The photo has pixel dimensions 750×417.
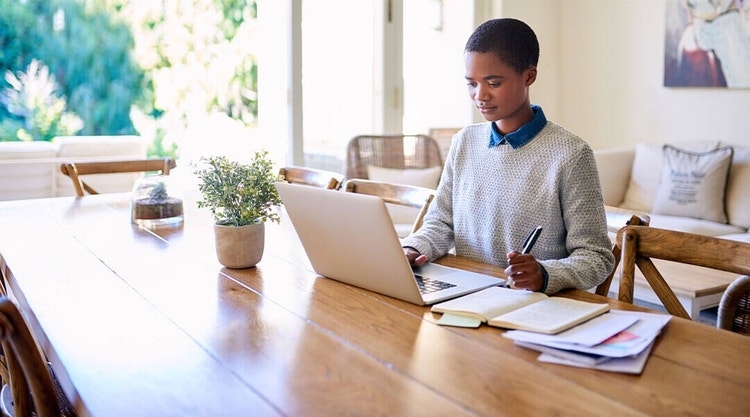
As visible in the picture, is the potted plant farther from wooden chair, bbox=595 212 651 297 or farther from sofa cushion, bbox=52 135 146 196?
sofa cushion, bbox=52 135 146 196

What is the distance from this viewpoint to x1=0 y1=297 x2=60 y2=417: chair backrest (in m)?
1.01

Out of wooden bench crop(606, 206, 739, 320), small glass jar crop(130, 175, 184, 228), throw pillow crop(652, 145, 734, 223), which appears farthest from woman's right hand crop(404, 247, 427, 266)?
throw pillow crop(652, 145, 734, 223)

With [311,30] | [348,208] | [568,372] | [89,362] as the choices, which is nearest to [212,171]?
[348,208]

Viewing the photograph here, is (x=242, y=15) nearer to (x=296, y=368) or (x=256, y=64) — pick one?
(x=256, y=64)

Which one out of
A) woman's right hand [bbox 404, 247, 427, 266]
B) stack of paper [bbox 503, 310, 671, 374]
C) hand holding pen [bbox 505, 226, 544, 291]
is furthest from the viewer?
woman's right hand [bbox 404, 247, 427, 266]

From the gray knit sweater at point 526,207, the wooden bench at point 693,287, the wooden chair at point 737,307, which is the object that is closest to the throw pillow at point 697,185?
the wooden bench at point 693,287

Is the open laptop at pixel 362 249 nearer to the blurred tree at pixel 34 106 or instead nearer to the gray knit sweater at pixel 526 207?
the gray knit sweater at pixel 526 207

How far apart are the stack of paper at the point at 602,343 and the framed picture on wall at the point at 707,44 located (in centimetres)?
341

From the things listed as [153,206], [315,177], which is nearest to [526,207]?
[153,206]

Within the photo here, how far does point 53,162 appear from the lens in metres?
3.87

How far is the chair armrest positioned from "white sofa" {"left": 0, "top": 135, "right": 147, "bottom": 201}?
2661 mm

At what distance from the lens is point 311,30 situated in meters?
4.33

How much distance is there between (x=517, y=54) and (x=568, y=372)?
0.76 m

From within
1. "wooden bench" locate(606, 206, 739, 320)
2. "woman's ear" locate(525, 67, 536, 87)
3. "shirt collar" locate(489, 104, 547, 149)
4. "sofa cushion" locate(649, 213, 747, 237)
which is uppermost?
"woman's ear" locate(525, 67, 536, 87)
